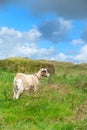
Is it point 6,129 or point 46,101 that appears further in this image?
point 46,101

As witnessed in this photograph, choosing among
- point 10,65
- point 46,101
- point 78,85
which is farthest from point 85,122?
point 10,65

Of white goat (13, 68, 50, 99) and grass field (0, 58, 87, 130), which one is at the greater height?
white goat (13, 68, 50, 99)

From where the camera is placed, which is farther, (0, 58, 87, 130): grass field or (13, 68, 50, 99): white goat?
(13, 68, 50, 99): white goat

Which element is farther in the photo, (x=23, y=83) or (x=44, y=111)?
(x=23, y=83)

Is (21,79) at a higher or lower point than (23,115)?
higher

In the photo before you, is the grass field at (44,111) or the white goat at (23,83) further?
the white goat at (23,83)

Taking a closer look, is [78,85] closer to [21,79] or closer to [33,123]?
[21,79]

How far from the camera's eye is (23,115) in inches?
577

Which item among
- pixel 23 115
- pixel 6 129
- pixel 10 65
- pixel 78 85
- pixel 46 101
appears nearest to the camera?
pixel 6 129

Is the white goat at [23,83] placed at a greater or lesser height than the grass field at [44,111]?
greater

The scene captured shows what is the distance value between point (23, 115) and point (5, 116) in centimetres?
76

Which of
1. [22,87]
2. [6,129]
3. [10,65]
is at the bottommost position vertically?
[6,129]

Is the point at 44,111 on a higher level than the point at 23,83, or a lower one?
lower

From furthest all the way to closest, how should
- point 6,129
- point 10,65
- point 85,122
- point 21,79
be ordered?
1. point 10,65
2. point 21,79
3. point 85,122
4. point 6,129
